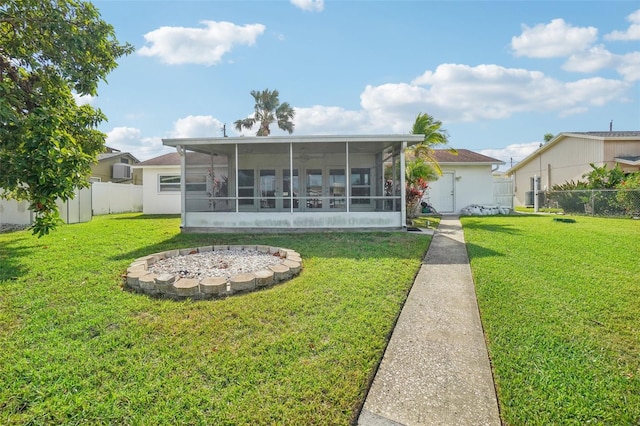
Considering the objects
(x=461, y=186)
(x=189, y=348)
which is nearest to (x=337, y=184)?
(x=461, y=186)

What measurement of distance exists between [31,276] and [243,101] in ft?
69.8

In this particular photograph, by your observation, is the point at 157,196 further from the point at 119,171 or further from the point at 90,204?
the point at 119,171

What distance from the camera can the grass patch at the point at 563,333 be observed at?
236cm

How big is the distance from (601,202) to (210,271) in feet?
56.2

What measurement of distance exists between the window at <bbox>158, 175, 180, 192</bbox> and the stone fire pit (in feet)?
43.3

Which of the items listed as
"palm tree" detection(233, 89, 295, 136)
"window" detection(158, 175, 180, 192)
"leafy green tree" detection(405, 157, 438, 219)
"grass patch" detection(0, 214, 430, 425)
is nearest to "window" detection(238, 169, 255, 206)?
"leafy green tree" detection(405, 157, 438, 219)

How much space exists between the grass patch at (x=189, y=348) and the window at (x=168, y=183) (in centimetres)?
1371

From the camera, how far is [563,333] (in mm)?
3354

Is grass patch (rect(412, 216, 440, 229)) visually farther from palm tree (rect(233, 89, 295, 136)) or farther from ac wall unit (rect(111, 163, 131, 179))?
ac wall unit (rect(111, 163, 131, 179))

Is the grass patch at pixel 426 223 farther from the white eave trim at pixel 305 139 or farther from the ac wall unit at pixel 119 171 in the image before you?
the ac wall unit at pixel 119 171

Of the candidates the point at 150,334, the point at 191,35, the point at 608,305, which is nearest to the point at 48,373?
the point at 150,334

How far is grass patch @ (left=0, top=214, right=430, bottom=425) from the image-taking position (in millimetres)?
2344

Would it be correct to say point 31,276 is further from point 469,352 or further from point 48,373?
point 469,352

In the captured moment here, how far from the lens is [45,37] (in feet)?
17.8
